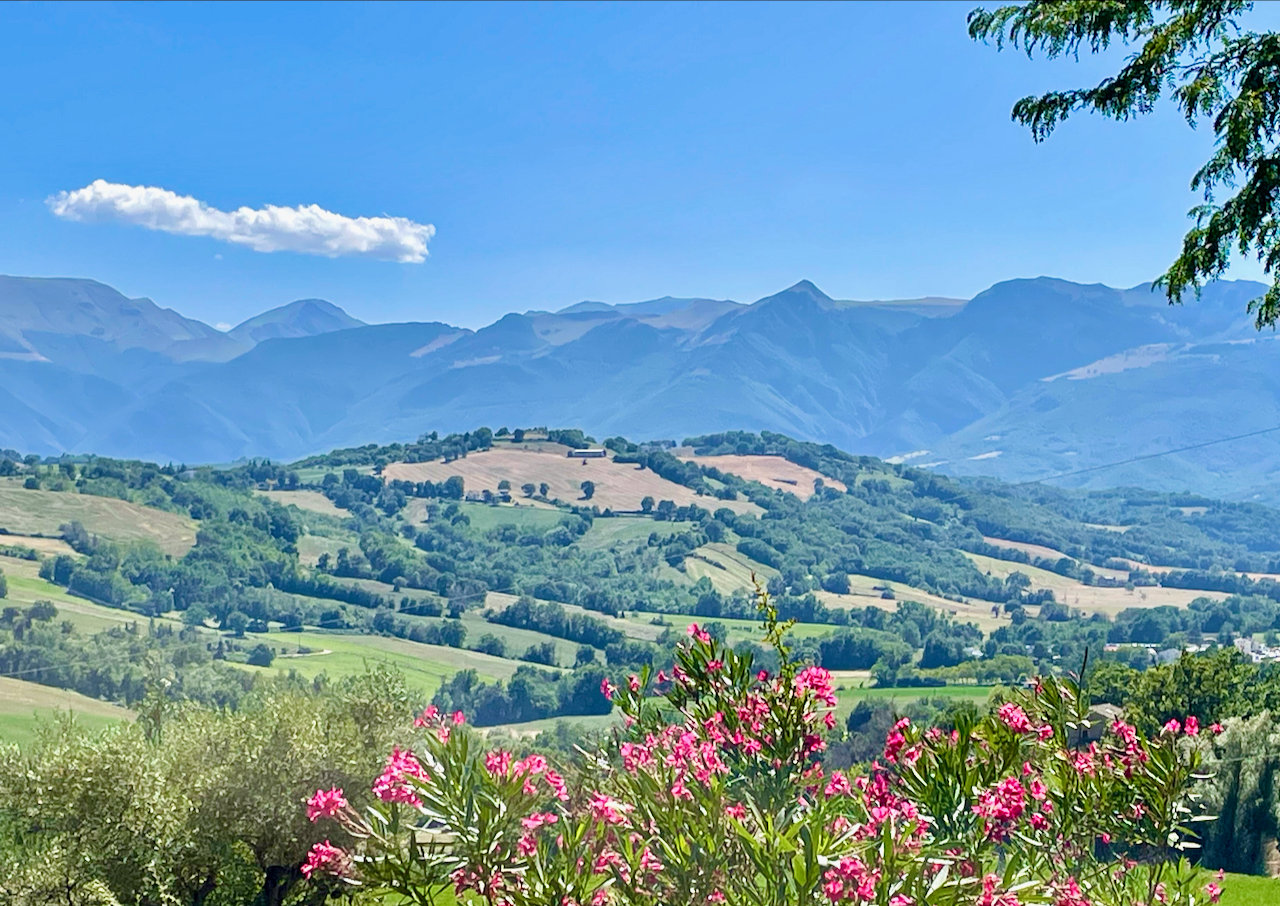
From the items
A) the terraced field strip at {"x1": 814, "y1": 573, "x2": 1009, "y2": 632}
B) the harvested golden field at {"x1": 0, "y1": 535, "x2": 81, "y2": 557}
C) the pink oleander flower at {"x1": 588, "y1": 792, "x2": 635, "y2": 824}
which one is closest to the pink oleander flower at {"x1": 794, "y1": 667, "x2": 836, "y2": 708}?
the pink oleander flower at {"x1": 588, "y1": 792, "x2": 635, "y2": 824}

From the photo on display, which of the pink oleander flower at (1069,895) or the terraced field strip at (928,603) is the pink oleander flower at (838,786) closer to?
the pink oleander flower at (1069,895)

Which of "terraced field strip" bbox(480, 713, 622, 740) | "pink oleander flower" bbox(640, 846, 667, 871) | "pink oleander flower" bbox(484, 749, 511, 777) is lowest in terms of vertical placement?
"terraced field strip" bbox(480, 713, 622, 740)

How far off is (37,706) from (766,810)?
95.5m

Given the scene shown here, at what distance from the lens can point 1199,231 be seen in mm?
10008

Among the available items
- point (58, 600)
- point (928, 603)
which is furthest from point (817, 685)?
point (928, 603)

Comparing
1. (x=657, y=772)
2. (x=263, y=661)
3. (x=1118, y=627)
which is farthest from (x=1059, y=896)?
(x=1118, y=627)

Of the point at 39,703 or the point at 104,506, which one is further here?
the point at 104,506

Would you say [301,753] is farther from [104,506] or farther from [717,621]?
[104,506]

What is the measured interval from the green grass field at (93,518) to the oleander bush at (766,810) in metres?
181

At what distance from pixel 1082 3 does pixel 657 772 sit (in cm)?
736

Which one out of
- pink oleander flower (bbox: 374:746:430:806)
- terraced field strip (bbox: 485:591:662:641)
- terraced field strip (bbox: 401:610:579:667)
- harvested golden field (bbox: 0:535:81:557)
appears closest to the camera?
pink oleander flower (bbox: 374:746:430:806)

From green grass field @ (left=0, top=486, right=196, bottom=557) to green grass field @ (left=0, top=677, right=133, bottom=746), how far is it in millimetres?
77062

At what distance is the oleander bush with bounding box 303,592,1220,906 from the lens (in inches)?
237

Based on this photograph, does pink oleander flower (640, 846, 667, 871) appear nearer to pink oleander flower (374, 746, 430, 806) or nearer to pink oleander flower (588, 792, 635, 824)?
pink oleander flower (588, 792, 635, 824)
